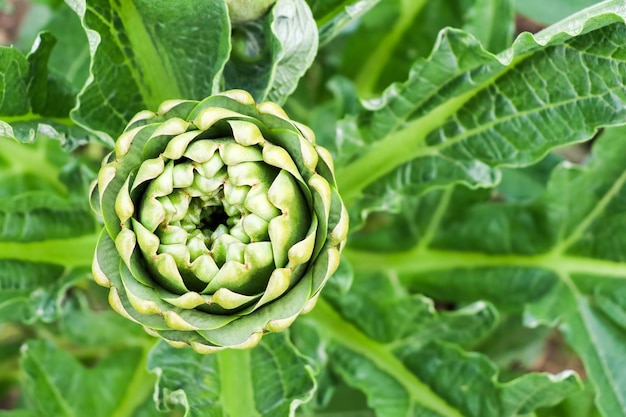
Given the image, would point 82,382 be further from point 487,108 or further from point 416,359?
point 487,108

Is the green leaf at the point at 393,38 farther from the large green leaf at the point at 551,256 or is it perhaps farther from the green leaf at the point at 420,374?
the green leaf at the point at 420,374

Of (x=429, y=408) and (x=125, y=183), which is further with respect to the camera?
(x=429, y=408)

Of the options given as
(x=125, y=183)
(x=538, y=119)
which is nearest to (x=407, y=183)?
(x=538, y=119)

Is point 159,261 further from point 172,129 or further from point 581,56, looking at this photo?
point 581,56

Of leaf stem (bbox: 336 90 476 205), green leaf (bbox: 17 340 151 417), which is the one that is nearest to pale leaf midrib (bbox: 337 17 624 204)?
leaf stem (bbox: 336 90 476 205)

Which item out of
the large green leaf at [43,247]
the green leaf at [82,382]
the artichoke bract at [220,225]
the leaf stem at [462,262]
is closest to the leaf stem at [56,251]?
the large green leaf at [43,247]

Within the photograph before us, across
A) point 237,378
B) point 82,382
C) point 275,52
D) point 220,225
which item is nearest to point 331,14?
point 275,52

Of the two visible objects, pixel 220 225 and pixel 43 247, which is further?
pixel 43 247
